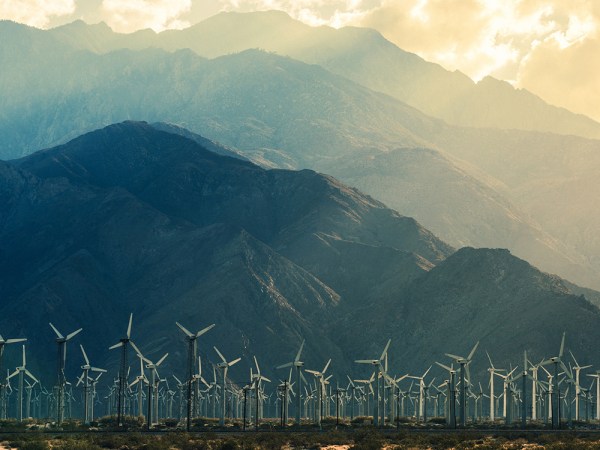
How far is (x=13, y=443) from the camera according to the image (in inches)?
3814

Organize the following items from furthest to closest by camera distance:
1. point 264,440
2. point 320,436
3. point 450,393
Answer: point 450,393, point 320,436, point 264,440

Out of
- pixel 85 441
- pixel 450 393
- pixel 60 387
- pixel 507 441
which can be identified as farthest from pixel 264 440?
pixel 450 393

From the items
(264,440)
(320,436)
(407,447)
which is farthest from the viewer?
(320,436)

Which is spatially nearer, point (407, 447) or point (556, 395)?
point (407, 447)

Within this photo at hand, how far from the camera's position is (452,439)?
10594cm

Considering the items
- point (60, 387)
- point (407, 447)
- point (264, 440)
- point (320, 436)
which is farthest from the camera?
point (60, 387)

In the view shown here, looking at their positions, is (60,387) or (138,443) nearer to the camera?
(138,443)

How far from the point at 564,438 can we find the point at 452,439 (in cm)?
1372

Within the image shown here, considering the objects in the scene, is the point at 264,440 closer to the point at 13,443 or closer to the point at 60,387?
the point at 13,443

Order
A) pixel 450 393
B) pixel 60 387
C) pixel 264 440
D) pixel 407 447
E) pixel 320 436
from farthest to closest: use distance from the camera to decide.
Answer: pixel 450 393 < pixel 60 387 < pixel 320 436 < pixel 264 440 < pixel 407 447

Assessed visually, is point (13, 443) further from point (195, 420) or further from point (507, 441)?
point (195, 420)

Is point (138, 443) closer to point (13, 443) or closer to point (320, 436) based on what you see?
point (13, 443)

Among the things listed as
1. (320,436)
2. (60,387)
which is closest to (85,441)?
(320,436)

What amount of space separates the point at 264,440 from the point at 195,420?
69289mm
